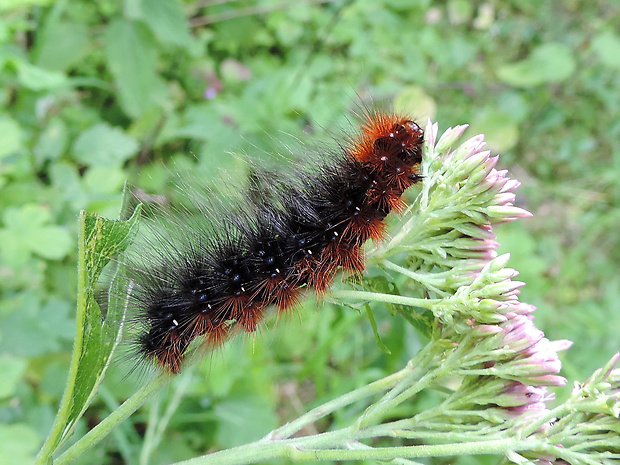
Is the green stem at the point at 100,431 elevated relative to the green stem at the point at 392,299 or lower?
lower

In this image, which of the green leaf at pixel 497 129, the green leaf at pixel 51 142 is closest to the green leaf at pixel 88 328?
the green leaf at pixel 51 142

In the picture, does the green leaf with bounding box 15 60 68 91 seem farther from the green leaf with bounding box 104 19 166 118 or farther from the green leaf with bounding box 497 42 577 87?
the green leaf with bounding box 497 42 577 87

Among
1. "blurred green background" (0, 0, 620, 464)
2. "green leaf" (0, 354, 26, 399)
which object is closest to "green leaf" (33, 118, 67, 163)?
"blurred green background" (0, 0, 620, 464)

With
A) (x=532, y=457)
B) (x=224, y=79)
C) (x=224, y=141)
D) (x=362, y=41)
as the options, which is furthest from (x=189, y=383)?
(x=362, y=41)

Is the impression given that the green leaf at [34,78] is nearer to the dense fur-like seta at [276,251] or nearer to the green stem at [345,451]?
the dense fur-like seta at [276,251]

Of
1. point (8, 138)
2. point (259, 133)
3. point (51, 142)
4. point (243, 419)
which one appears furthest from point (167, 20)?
point (243, 419)

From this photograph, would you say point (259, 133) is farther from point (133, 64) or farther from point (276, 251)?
point (276, 251)
